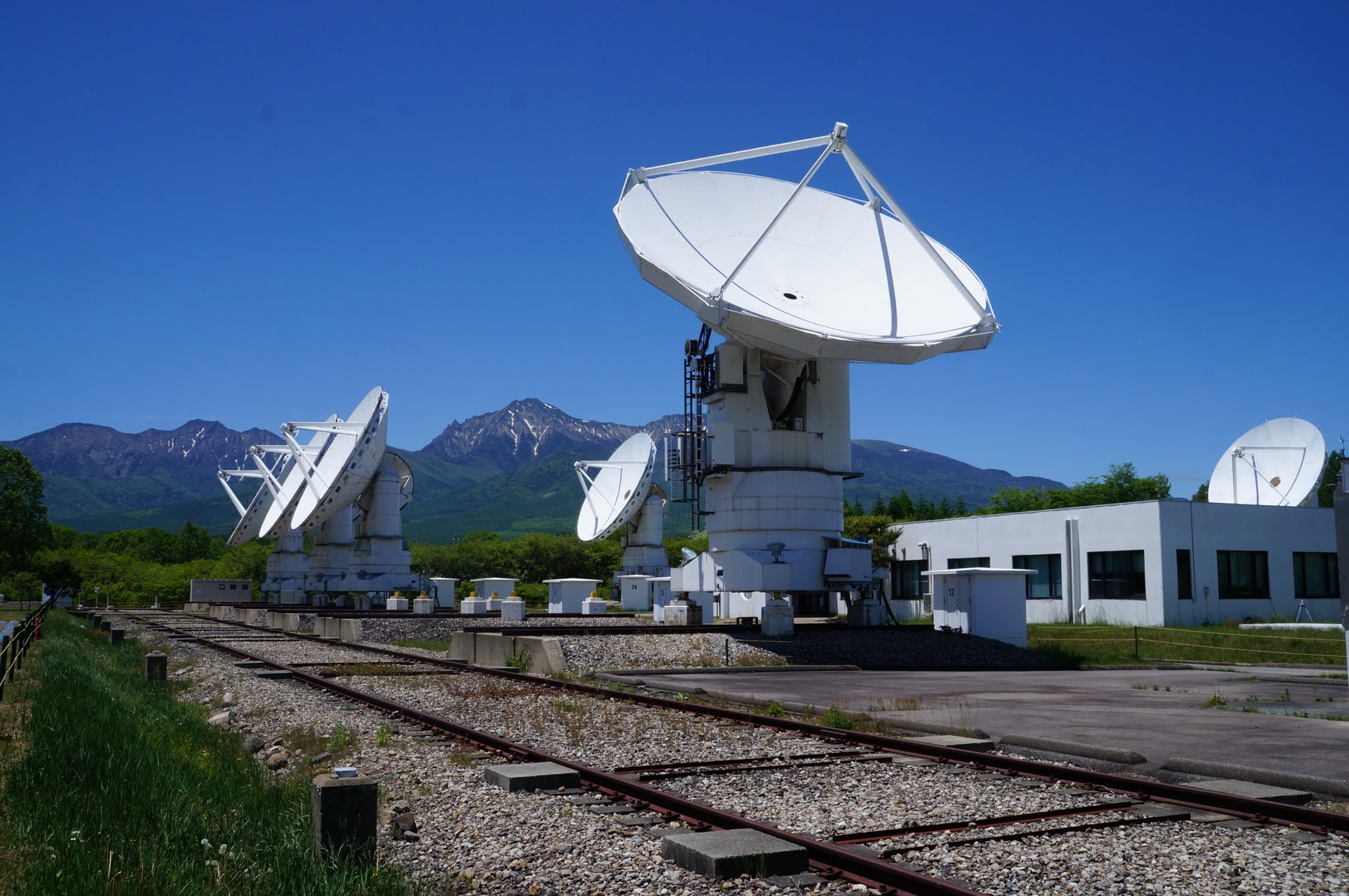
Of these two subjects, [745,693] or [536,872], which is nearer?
[536,872]

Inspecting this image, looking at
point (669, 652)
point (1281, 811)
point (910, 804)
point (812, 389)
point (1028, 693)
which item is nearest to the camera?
point (1281, 811)

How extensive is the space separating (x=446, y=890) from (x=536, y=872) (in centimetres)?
53

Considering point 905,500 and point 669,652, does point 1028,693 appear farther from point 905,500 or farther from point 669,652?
point 905,500

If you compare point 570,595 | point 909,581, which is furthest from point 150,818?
point 909,581

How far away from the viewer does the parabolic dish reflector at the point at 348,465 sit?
131 feet

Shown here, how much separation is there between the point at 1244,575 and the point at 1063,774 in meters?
30.7

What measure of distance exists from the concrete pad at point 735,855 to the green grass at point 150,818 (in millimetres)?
1475

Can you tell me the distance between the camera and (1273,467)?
4062 cm

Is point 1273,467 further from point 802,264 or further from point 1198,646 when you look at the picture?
point 802,264

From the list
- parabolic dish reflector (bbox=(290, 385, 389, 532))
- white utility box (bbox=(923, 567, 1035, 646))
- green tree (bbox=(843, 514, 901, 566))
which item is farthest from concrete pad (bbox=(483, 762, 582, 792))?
green tree (bbox=(843, 514, 901, 566))

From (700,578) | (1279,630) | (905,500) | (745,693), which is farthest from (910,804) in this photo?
(905,500)

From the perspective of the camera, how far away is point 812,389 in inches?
1042

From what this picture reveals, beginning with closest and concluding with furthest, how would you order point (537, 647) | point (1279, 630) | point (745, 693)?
point (745, 693), point (537, 647), point (1279, 630)

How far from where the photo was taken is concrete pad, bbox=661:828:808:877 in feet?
19.4
